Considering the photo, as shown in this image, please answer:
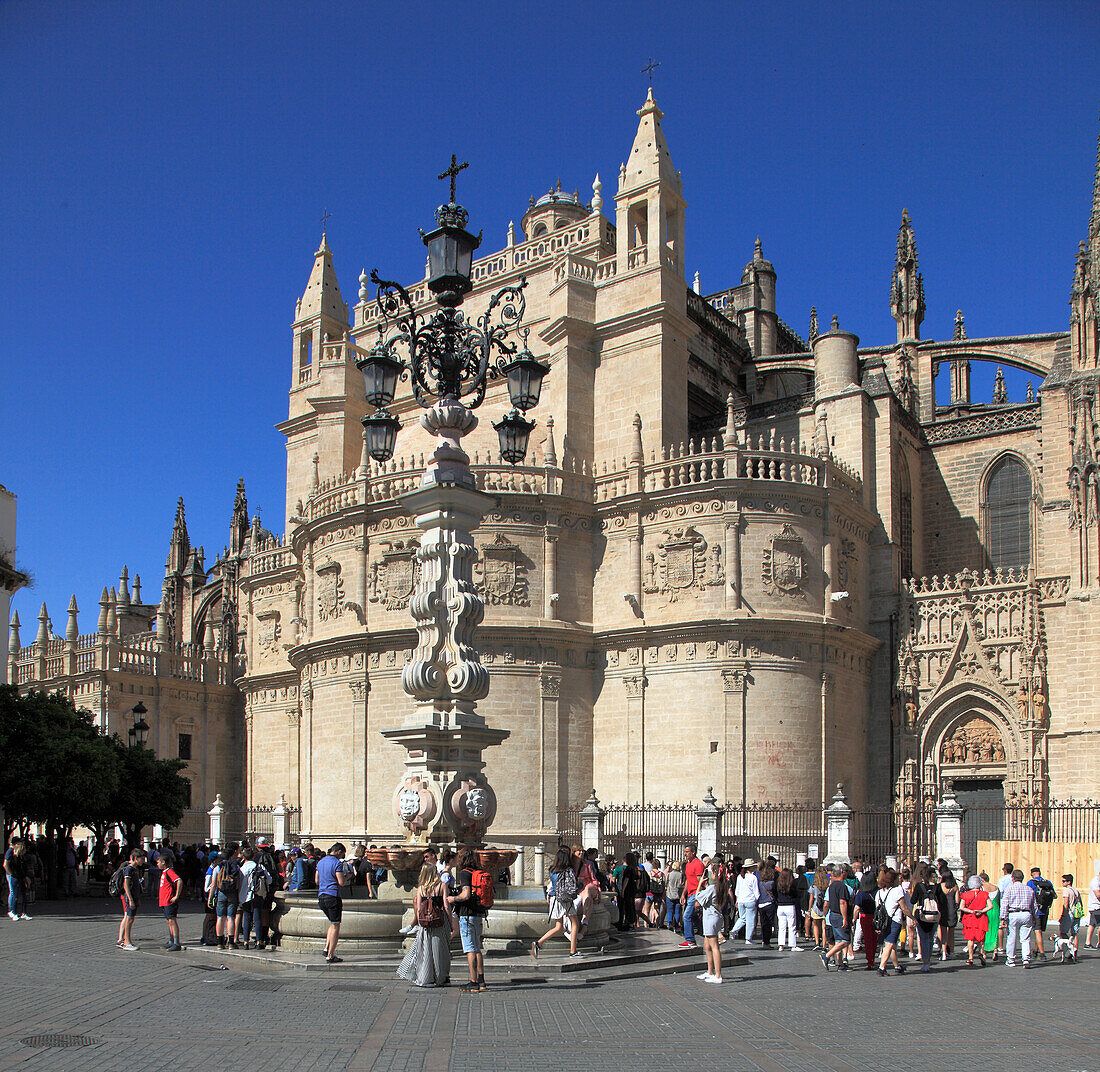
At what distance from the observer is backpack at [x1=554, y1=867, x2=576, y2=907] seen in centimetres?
1395

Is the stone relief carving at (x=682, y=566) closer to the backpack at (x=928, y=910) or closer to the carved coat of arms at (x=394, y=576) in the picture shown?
the carved coat of arms at (x=394, y=576)

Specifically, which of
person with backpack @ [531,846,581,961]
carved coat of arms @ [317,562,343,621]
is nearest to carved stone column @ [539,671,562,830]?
carved coat of arms @ [317,562,343,621]

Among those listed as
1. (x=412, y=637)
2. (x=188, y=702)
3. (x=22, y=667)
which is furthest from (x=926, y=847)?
(x=22, y=667)

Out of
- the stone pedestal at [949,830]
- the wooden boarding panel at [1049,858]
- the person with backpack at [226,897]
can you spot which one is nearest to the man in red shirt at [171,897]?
Answer: the person with backpack at [226,897]

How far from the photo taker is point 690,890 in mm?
17734

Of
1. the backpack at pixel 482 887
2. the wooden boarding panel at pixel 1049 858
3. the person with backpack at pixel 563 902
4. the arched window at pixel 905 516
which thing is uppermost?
the arched window at pixel 905 516

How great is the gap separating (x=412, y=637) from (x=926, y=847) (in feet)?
41.6

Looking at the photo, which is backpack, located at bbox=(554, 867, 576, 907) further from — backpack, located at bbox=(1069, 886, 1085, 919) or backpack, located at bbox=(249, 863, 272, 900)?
backpack, located at bbox=(1069, 886, 1085, 919)

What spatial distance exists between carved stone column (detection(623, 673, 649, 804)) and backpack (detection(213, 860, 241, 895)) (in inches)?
582

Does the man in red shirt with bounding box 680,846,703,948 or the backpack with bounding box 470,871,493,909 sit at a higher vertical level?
the backpack with bounding box 470,871,493,909

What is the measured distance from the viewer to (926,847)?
2605 cm

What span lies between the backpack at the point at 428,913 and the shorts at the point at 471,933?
0.92 feet

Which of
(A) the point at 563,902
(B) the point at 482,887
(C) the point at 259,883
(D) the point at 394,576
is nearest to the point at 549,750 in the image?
(D) the point at 394,576

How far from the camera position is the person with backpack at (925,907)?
1562cm
